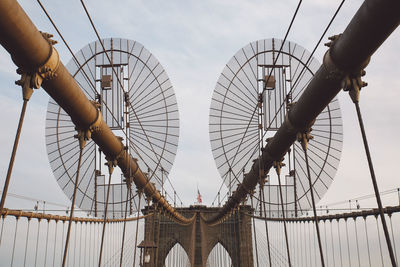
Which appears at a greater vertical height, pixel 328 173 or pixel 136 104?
pixel 136 104

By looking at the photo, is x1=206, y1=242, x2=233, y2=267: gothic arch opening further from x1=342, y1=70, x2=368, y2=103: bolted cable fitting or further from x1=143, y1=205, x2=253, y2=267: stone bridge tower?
x1=342, y1=70, x2=368, y2=103: bolted cable fitting

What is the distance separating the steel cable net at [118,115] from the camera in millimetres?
18047

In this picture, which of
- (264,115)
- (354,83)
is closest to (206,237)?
(264,115)

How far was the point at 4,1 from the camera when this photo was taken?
5.61m

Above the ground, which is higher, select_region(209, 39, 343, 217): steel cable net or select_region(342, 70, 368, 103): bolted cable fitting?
select_region(209, 39, 343, 217): steel cable net

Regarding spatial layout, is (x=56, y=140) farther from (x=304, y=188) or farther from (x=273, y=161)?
(x=304, y=188)

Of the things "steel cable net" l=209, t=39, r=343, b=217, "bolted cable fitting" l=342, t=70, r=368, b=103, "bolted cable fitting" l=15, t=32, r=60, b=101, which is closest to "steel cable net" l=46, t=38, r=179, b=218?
"steel cable net" l=209, t=39, r=343, b=217

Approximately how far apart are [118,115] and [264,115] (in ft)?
21.3

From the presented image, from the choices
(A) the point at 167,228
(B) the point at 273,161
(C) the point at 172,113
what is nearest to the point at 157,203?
(C) the point at 172,113

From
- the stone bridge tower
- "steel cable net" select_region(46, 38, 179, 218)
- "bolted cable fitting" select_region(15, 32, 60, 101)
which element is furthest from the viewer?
the stone bridge tower

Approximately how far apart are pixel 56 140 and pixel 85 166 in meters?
1.96

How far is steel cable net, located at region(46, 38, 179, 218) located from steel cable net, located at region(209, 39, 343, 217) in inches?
104

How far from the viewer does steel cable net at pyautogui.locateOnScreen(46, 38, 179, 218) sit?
18.0m

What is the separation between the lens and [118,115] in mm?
18203
